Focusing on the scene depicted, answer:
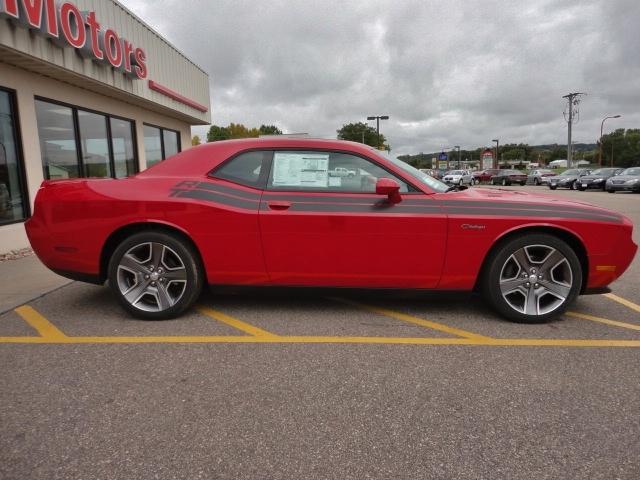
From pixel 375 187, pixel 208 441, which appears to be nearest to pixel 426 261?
pixel 375 187

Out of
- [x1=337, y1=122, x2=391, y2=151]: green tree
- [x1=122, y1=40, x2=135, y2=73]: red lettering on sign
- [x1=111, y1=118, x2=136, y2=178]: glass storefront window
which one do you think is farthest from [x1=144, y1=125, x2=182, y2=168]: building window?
[x1=337, y1=122, x2=391, y2=151]: green tree

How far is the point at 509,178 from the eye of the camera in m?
35.2

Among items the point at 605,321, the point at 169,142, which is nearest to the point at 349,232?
the point at 605,321

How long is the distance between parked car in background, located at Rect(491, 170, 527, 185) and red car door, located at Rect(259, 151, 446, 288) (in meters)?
35.3

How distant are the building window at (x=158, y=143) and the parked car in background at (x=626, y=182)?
2141cm

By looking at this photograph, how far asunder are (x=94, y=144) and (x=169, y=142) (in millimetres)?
4784

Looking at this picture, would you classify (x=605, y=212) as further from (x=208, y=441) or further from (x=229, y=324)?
(x=208, y=441)

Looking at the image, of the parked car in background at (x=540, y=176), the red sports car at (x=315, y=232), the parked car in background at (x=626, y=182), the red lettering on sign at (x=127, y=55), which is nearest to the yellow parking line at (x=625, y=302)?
the red sports car at (x=315, y=232)

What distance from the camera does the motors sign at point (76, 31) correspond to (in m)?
6.03

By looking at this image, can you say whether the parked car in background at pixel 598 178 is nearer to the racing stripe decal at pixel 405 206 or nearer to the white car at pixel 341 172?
the racing stripe decal at pixel 405 206

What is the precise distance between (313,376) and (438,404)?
2.48ft

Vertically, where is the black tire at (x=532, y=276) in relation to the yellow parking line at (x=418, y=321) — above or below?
above

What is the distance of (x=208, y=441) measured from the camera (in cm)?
203

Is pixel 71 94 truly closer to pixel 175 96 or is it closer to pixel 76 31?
pixel 76 31
